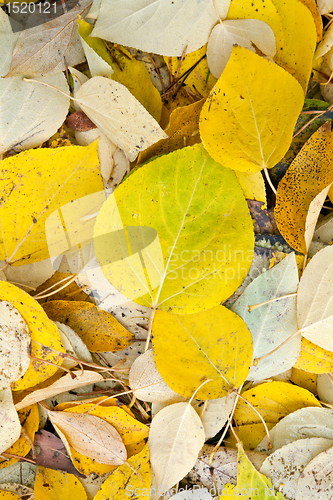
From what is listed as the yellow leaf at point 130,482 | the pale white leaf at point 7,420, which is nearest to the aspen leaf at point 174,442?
the yellow leaf at point 130,482

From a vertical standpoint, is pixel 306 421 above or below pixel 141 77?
below

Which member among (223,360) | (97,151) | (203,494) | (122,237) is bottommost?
(203,494)

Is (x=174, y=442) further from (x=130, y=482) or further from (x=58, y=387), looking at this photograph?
(x=58, y=387)

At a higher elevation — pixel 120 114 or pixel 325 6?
pixel 325 6

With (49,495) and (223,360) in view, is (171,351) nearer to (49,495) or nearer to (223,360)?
(223,360)

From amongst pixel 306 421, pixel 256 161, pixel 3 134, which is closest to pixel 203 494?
pixel 306 421

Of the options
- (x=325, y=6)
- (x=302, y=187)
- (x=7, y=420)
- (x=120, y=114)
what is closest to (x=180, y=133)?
(x=120, y=114)
